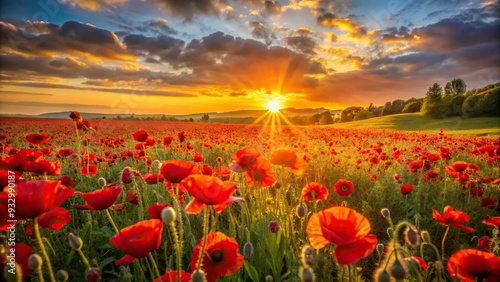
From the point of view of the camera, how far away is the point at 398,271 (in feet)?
3.08

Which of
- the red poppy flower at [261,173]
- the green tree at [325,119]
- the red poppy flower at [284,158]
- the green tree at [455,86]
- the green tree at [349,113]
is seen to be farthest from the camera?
the green tree at [455,86]

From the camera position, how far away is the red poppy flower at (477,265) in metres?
1.21

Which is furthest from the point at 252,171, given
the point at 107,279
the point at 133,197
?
the point at 107,279

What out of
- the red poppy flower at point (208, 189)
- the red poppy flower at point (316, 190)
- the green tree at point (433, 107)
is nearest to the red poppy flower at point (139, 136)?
the red poppy flower at point (316, 190)

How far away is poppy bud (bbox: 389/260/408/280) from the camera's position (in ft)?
3.06

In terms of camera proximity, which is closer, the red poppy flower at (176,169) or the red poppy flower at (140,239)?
the red poppy flower at (140,239)

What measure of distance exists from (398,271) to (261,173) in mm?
1387

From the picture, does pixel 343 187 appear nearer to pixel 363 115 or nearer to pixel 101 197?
pixel 101 197

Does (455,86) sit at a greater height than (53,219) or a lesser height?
greater

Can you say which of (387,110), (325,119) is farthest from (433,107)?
(325,119)

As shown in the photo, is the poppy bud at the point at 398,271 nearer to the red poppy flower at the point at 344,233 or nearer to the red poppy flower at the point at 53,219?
the red poppy flower at the point at 344,233

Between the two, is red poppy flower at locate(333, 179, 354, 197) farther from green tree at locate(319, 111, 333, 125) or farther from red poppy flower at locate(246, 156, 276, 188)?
green tree at locate(319, 111, 333, 125)

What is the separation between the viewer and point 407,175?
225 inches

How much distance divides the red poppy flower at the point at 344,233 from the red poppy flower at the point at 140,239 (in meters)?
0.58
